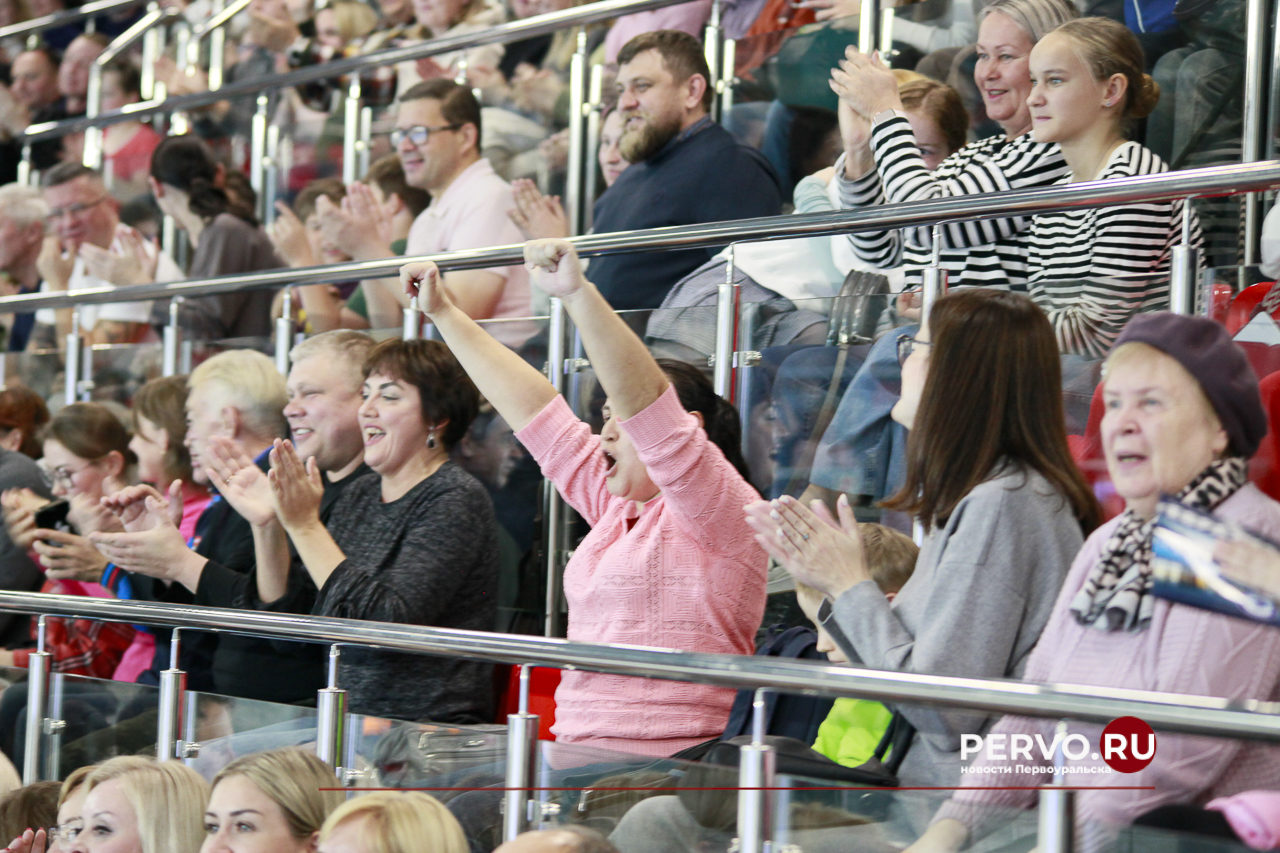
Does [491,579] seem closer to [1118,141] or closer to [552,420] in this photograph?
[552,420]

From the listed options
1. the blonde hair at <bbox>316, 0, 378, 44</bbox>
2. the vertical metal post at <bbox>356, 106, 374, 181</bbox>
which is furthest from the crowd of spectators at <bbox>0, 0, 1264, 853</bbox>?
the blonde hair at <bbox>316, 0, 378, 44</bbox>

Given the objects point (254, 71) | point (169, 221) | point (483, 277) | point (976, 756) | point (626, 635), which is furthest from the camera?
point (254, 71)

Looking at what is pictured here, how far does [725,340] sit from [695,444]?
0.53 m

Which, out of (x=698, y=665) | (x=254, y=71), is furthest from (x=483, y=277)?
(x=254, y=71)

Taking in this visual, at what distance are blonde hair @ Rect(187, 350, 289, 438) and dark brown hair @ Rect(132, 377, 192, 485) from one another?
0.10m

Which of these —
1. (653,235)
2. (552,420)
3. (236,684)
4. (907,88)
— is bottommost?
(236,684)

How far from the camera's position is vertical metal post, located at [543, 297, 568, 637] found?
300 cm

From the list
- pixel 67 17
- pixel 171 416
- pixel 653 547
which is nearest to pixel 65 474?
pixel 171 416

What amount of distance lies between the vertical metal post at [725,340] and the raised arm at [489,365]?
335 mm

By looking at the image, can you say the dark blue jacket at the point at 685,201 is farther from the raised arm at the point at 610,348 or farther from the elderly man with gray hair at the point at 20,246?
the elderly man with gray hair at the point at 20,246

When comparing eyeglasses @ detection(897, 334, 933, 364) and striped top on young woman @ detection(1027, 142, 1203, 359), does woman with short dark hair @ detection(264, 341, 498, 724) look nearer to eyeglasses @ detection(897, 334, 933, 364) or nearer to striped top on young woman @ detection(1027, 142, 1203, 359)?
eyeglasses @ detection(897, 334, 933, 364)

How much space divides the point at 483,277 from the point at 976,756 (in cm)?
220

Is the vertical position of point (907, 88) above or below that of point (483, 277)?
above

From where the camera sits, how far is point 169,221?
5422 mm
